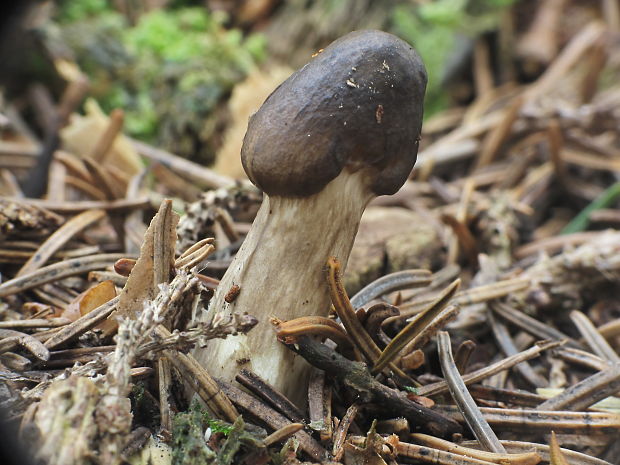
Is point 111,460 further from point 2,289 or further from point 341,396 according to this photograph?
point 2,289

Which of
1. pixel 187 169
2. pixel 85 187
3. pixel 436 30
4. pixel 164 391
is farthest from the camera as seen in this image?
pixel 436 30

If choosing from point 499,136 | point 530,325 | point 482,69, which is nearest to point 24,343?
point 530,325

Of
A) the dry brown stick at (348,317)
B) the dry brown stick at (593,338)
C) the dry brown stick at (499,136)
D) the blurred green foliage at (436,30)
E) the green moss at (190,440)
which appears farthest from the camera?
the blurred green foliage at (436,30)

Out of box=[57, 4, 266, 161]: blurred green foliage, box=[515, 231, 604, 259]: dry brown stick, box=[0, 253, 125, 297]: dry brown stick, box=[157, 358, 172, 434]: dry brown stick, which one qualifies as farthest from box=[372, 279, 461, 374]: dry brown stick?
box=[57, 4, 266, 161]: blurred green foliage

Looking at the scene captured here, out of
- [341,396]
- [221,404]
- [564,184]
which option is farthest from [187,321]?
[564,184]

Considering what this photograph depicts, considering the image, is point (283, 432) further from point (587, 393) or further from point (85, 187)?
point (85, 187)

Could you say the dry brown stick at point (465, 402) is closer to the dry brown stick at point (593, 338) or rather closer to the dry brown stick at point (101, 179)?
the dry brown stick at point (593, 338)

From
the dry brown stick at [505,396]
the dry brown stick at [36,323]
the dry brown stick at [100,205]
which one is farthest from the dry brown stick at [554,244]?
the dry brown stick at [36,323]
